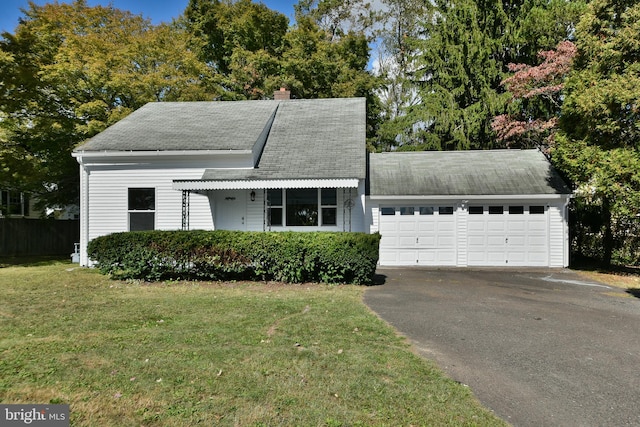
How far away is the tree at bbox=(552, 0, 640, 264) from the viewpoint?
980 cm

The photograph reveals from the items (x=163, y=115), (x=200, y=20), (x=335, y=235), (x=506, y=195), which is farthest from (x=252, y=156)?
(x=200, y=20)

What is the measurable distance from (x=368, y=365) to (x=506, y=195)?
10683mm

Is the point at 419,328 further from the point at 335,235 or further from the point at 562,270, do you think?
the point at 562,270

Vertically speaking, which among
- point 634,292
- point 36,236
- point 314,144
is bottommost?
point 634,292

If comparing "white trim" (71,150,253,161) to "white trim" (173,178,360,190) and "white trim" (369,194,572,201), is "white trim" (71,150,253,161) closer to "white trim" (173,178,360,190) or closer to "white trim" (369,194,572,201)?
"white trim" (173,178,360,190)

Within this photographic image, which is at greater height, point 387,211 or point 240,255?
point 387,211

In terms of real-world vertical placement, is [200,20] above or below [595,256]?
above

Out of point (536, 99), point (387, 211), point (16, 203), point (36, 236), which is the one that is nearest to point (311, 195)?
point (387, 211)

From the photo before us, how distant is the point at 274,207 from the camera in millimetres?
12758

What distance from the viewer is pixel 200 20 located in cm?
2581

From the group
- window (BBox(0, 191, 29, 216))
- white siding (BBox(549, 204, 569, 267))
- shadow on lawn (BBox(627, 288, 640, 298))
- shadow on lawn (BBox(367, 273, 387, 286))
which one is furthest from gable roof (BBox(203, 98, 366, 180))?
window (BBox(0, 191, 29, 216))

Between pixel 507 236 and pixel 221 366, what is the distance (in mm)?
11915

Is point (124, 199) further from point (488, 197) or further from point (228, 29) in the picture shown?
point (228, 29)

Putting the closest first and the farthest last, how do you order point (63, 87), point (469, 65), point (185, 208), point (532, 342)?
Result: point (532, 342) → point (185, 208) → point (63, 87) → point (469, 65)
